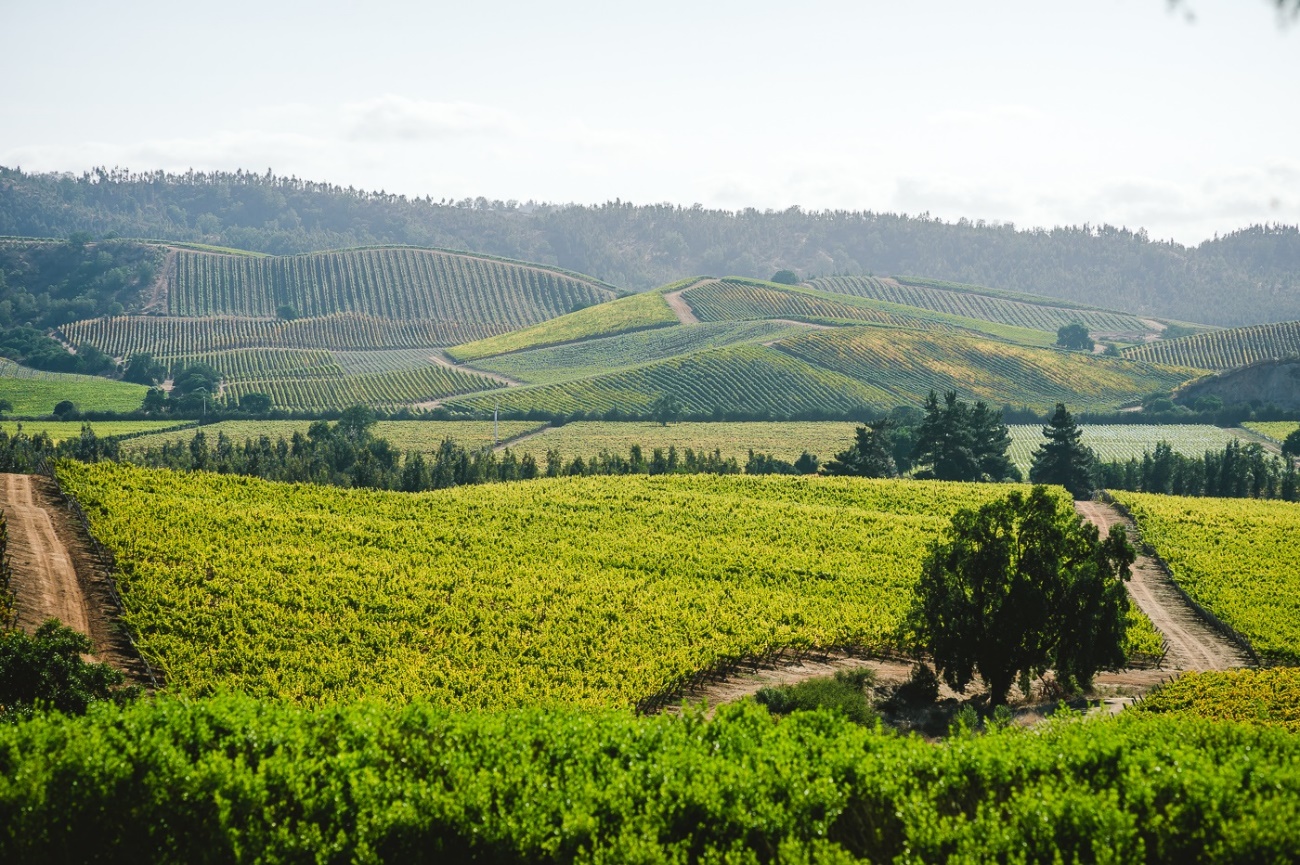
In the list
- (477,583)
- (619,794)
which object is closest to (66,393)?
(477,583)

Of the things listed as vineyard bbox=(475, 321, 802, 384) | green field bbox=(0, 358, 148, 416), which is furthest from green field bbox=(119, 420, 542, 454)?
vineyard bbox=(475, 321, 802, 384)

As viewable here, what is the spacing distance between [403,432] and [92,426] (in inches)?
1455

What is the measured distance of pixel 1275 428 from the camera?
13538 cm

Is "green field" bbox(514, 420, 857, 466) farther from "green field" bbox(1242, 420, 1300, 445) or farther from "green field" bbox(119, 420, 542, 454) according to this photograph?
"green field" bbox(1242, 420, 1300, 445)

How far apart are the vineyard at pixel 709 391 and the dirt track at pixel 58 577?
102m

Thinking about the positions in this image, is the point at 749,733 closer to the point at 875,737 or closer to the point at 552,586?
the point at 875,737

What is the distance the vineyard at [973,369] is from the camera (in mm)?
167000

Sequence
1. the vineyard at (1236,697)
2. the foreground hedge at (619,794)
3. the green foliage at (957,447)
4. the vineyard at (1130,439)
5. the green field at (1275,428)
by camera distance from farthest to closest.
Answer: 1. the green field at (1275,428)
2. the vineyard at (1130,439)
3. the green foliage at (957,447)
4. the vineyard at (1236,697)
5. the foreground hedge at (619,794)

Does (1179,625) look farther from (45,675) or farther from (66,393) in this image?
(66,393)

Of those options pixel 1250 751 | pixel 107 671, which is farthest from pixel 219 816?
pixel 1250 751

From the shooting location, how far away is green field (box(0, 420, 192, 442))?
416 ft

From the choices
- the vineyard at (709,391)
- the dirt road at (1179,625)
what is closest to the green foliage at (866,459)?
the dirt road at (1179,625)

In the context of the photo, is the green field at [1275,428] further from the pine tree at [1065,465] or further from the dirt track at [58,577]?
the dirt track at [58,577]

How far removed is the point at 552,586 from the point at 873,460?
178ft
